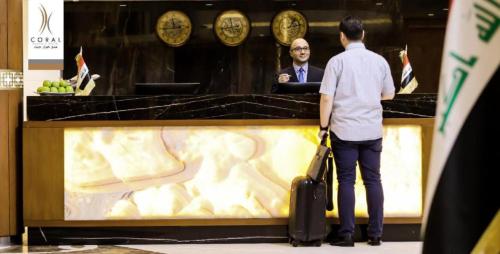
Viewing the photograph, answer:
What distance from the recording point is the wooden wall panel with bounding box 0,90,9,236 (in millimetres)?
6520

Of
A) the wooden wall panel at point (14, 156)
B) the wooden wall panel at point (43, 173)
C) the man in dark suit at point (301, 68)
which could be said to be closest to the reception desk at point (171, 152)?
the wooden wall panel at point (43, 173)

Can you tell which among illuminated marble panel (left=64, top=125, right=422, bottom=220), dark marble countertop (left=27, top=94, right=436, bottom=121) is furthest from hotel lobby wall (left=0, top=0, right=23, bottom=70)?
illuminated marble panel (left=64, top=125, right=422, bottom=220)

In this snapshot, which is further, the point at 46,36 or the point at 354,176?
the point at 46,36

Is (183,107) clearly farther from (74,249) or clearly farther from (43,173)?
(74,249)

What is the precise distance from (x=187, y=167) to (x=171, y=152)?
163 mm

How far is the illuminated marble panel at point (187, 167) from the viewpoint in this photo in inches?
254

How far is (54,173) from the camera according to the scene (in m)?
6.45

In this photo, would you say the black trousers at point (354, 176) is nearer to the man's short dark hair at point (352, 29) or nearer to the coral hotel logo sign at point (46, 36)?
the man's short dark hair at point (352, 29)

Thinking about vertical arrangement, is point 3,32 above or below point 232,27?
below

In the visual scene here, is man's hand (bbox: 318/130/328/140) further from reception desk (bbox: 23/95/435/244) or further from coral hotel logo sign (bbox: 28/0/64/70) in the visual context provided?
coral hotel logo sign (bbox: 28/0/64/70)

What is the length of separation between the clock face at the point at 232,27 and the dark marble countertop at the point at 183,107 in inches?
158

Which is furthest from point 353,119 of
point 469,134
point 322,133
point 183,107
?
point 469,134

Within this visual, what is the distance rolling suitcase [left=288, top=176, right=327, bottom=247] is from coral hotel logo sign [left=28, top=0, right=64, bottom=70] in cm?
208

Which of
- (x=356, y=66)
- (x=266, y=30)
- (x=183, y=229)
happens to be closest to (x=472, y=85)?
(x=356, y=66)
